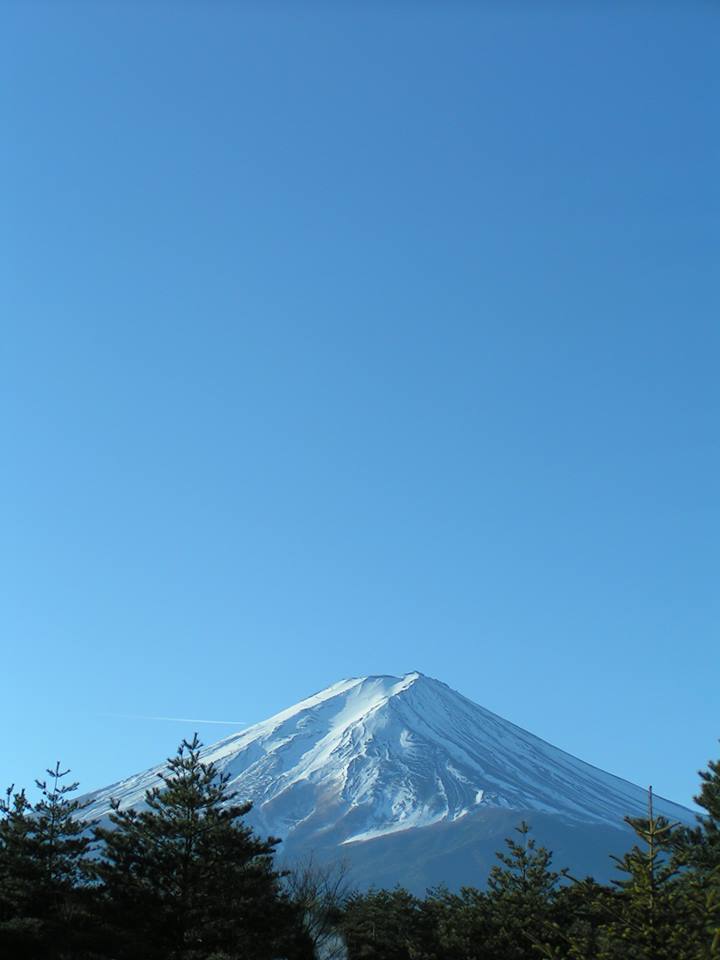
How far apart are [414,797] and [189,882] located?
15099cm

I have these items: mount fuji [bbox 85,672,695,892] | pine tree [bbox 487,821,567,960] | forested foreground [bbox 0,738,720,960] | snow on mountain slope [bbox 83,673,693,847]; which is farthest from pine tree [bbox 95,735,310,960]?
snow on mountain slope [bbox 83,673,693,847]

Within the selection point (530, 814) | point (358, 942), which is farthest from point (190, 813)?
point (530, 814)

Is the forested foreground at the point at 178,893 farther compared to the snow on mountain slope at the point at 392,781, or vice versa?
the snow on mountain slope at the point at 392,781

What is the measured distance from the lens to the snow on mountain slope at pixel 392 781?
16512cm

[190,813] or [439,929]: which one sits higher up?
[190,813]

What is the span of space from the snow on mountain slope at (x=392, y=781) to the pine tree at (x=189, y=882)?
5033 inches

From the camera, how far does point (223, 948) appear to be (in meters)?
26.5

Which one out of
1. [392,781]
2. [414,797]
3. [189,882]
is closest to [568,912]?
[189,882]

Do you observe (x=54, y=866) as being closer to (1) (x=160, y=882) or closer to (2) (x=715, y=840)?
(1) (x=160, y=882)

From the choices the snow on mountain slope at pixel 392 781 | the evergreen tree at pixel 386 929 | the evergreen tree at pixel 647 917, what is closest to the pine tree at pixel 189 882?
the evergreen tree at pixel 386 929

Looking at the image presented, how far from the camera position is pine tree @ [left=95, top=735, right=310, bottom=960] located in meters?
26.6

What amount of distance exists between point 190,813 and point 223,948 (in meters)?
3.42

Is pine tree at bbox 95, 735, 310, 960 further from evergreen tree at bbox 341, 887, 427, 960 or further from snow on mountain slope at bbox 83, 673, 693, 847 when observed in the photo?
snow on mountain slope at bbox 83, 673, 693, 847

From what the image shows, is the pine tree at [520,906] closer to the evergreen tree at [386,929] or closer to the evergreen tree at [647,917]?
the evergreen tree at [386,929]
